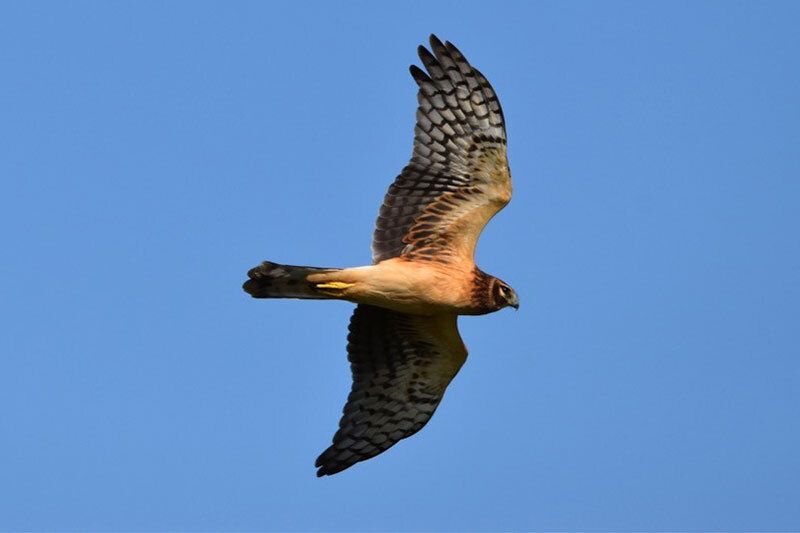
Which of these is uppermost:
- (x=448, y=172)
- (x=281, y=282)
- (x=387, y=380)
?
(x=448, y=172)

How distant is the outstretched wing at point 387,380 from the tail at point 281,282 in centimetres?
123

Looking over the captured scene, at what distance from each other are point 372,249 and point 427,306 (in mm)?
807

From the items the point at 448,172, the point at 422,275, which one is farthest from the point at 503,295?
the point at 448,172

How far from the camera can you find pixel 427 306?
13.2 metres

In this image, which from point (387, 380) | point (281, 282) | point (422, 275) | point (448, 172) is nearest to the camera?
point (281, 282)

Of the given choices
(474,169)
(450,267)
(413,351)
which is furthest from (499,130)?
(413,351)

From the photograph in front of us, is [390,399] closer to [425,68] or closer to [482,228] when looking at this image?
[482,228]

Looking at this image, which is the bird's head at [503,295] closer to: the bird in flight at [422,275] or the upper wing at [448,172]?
the bird in flight at [422,275]

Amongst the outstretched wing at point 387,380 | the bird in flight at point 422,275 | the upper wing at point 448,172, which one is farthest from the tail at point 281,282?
the outstretched wing at point 387,380

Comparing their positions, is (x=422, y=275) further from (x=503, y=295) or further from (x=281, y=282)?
(x=281, y=282)

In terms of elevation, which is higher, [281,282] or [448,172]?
[448,172]

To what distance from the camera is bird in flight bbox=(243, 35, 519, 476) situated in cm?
1312

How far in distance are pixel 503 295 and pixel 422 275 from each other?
30.1 inches

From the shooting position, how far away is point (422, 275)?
1318cm
